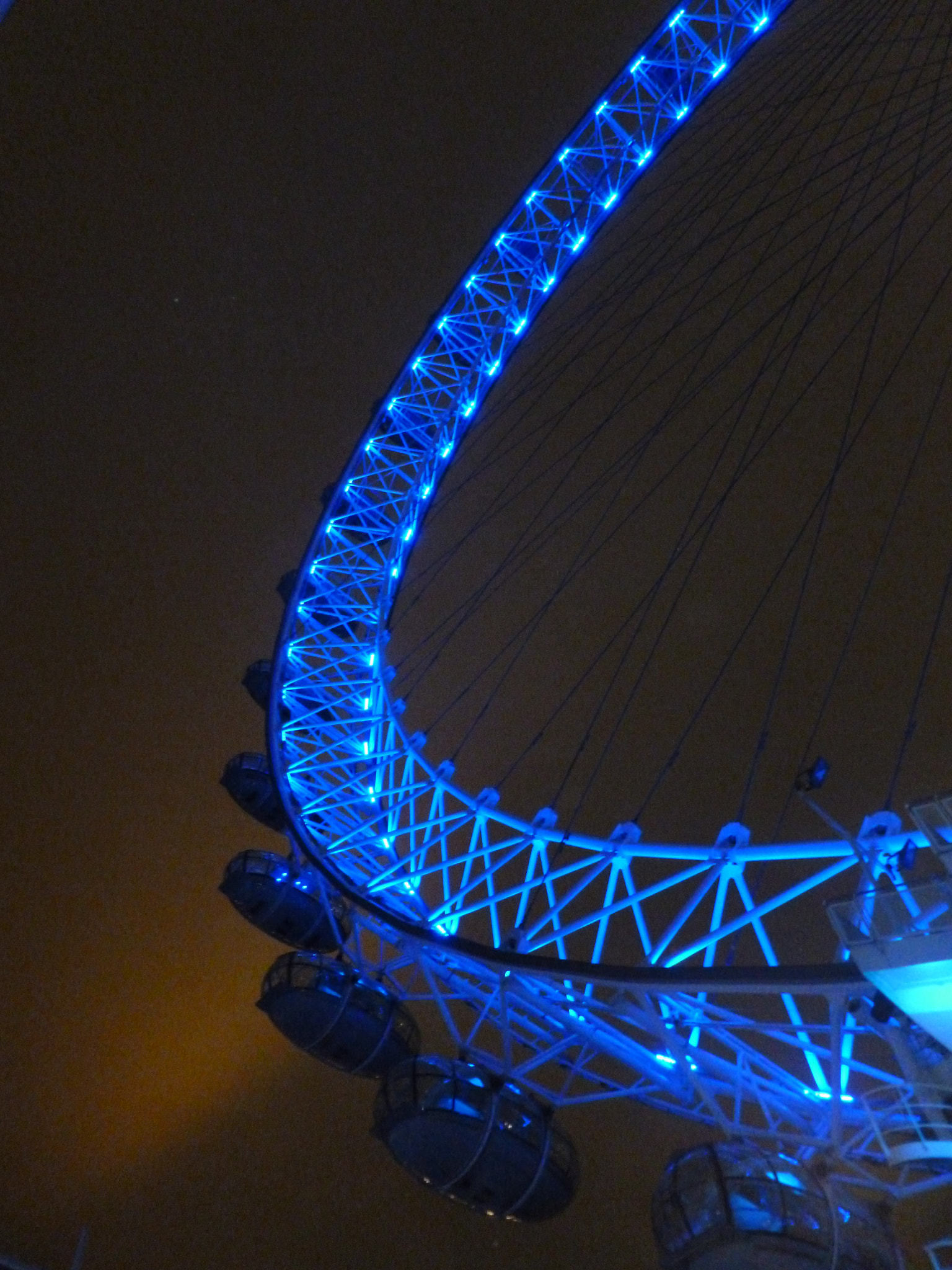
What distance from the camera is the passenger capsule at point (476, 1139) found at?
43.4 feet

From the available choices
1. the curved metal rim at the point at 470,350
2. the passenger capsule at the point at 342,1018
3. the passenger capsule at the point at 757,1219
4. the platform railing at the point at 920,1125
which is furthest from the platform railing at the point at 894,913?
the curved metal rim at the point at 470,350

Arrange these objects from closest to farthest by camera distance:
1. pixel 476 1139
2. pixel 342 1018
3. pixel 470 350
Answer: pixel 476 1139 < pixel 342 1018 < pixel 470 350

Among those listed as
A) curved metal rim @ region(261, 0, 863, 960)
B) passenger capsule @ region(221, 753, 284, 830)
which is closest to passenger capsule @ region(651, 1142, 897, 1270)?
curved metal rim @ region(261, 0, 863, 960)

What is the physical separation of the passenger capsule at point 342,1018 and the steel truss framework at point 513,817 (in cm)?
59

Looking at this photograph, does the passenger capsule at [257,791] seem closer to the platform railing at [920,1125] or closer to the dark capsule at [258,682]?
the dark capsule at [258,682]

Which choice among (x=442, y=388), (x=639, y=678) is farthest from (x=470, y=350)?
(x=639, y=678)

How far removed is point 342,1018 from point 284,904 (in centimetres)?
274

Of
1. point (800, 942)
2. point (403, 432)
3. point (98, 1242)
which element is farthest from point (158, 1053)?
point (403, 432)

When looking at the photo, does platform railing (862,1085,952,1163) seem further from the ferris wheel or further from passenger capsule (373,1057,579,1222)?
passenger capsule (373,1057,579,1222)

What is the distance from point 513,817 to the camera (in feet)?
66.0

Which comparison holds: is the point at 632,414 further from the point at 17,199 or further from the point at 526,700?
the point at 17,199

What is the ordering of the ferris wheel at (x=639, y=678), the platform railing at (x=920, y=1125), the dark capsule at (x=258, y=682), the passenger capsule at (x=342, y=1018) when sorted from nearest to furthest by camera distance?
the platform railing at (x=920, y=1125)
the ferris wheel at (x=639, y=678)
the passenger capsule at (x=342, y=1018)
the dark capsule at (x=258, y=682)

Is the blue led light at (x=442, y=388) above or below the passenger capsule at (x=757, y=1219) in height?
above

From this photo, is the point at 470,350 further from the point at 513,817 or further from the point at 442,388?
the point at 513,817
